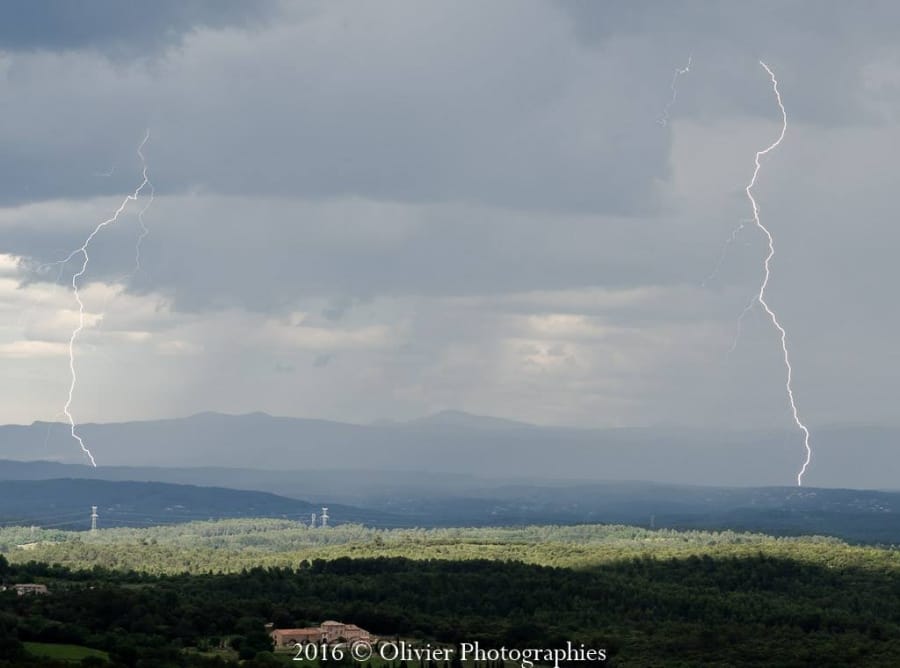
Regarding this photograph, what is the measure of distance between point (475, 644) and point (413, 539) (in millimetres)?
84650

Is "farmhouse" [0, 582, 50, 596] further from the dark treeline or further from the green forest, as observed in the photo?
the green forest

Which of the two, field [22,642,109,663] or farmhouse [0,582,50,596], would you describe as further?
farmhouse [0,582,50,596]

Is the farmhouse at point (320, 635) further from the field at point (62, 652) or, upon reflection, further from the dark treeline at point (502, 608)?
the field at point (62, 652)

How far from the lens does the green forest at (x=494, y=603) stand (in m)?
81.8

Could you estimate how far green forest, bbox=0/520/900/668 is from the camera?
268 ft

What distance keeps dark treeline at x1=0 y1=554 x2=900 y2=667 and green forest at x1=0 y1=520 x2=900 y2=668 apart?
0.15m

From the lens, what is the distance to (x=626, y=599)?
10719 centimetres

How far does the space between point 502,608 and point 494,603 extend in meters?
1.27

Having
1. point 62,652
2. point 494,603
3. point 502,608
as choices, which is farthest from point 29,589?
point 62,652

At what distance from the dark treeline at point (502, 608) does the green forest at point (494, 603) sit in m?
0.15

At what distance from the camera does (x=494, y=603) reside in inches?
4131

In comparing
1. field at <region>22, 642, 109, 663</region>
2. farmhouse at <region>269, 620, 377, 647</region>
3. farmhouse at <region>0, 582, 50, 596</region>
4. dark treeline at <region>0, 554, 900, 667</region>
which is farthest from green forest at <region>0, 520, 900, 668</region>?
farmhouse at <region>0, 582, 50, 596</region>

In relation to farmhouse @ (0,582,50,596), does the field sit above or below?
below

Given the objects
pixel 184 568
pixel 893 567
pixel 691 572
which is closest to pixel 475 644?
pixel 691 572
